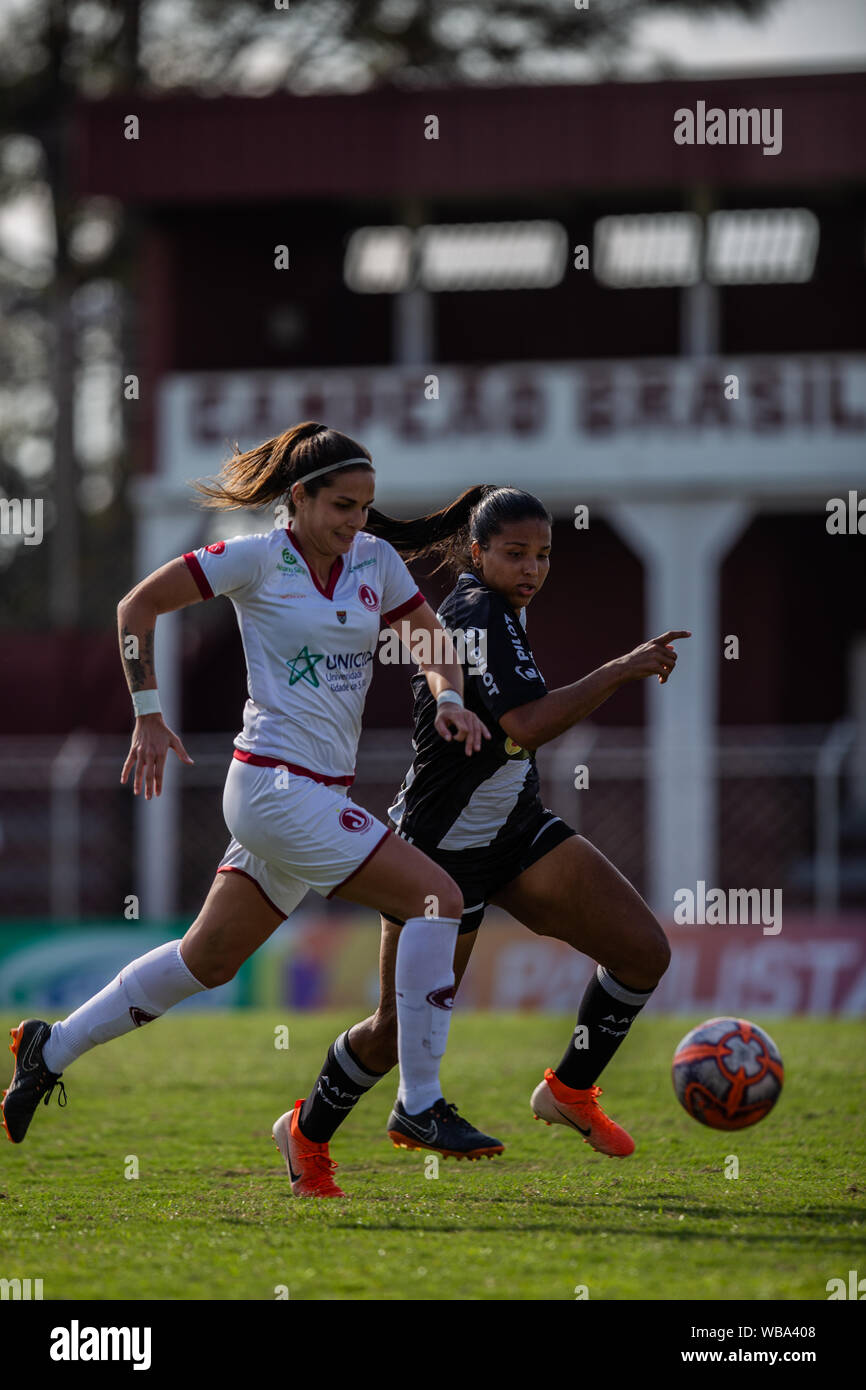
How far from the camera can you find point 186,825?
19984mm

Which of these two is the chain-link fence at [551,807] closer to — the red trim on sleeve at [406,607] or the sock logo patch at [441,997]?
the red trim on sleeve at [406,607]

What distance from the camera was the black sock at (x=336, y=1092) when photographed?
226 inches

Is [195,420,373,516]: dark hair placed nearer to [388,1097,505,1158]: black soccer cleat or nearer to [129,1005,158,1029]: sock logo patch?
[129,1005,158,1029]: sock logo patch

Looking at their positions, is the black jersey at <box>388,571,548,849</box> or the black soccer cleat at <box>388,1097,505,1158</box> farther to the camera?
the black jersey at <box>388,571,548,849</box>

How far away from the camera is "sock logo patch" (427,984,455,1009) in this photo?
538cm

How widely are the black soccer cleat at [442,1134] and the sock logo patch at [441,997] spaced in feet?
0.86

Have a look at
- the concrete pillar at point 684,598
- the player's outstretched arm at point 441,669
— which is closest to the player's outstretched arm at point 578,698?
the player's outstretched arm at point 441,669

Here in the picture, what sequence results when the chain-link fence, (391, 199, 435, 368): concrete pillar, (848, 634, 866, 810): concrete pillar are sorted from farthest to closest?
(848, 634, 866, 810): concrete pillar → (391, 199, 435, 368): concrete pillar → the chain-link fence

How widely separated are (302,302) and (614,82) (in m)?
5.57

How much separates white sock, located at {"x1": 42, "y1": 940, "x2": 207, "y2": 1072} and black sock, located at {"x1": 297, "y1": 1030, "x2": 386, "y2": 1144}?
0.47 meters

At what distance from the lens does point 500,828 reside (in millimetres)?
5832

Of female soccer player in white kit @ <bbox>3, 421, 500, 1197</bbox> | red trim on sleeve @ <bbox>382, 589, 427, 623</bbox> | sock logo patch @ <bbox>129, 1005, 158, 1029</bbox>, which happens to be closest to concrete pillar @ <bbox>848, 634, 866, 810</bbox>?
red trim on sleeve @ <bbox>382, 589, 427, 623</bbox>

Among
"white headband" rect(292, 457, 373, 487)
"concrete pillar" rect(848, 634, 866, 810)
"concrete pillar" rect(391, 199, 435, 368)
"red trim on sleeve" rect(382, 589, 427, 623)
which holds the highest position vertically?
"concrete pillar" rect(391, 199, 435, 368)
